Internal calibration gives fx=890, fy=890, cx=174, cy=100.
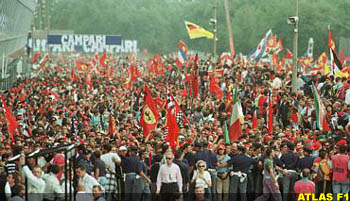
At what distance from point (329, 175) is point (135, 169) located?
11.1 feet

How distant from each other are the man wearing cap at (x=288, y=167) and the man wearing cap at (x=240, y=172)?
1.97 ft

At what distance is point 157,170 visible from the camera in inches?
608

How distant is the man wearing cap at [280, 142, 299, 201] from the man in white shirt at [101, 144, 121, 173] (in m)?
2.94

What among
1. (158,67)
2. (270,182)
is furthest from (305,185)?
(158,67)

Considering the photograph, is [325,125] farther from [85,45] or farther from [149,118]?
[85,45]

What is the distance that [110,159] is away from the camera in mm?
15633

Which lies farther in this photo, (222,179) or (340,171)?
(222,179)

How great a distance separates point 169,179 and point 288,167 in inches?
99.5

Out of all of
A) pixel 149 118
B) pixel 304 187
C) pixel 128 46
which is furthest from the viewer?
pixel 128 46

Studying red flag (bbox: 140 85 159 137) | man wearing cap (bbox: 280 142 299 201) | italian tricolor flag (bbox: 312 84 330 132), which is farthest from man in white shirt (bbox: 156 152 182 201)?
italian tricolor flag (bbox: 312 84 330 132)

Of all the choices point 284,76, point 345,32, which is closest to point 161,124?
point 284,76

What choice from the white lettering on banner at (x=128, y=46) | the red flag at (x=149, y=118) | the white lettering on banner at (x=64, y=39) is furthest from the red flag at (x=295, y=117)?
the white lettering on banner at (x=128, y=46)

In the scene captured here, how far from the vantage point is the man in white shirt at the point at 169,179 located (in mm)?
14531

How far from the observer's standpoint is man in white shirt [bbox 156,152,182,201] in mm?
14531
